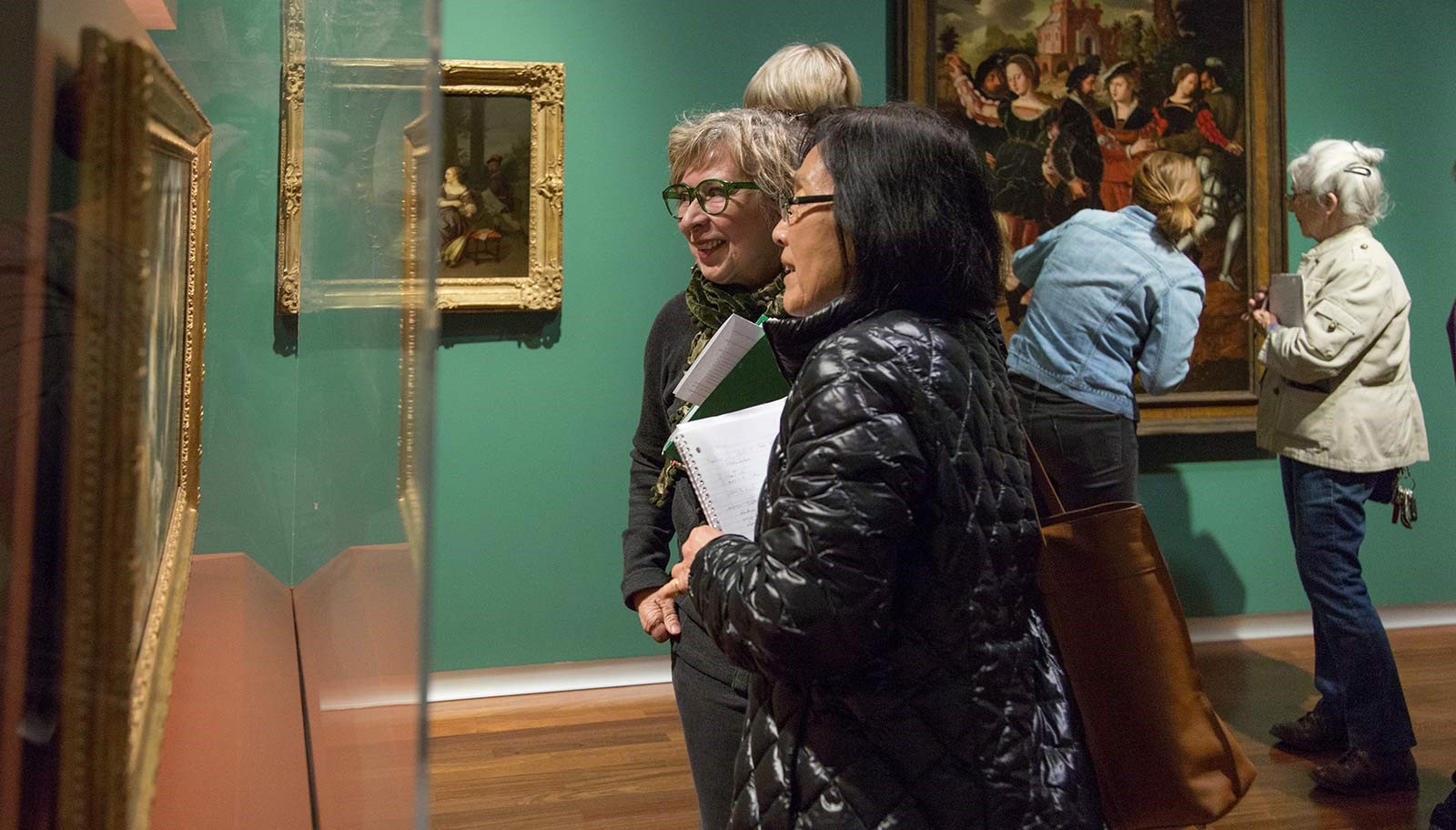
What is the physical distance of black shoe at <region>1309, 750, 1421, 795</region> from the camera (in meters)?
3.59

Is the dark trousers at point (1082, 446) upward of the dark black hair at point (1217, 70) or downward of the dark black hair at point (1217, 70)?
downward

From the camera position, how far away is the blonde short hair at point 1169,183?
4895 mm

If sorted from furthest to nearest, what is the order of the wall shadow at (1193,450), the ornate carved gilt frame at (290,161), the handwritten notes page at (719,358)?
the wall shadow at (1193,450)
the handwritten notes page at (719,358)
the ornate carved gilt frame at (290,161)

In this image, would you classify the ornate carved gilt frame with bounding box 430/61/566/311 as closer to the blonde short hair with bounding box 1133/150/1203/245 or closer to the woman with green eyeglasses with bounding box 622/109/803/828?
the blonde short hair with bounding box 1133/150/1203/245

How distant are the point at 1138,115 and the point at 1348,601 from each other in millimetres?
2522

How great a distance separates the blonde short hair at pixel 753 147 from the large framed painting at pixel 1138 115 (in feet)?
10.5

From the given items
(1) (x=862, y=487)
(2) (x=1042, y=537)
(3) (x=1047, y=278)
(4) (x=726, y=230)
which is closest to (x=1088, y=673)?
(2) (x=1042, y=537)

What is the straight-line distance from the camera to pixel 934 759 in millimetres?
1275

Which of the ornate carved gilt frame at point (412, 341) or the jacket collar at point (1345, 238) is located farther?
the jacket collar at point (1345, 238)

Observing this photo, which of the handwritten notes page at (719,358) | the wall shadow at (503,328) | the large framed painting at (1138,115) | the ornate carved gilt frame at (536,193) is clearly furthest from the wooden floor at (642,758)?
the handwritten notes page at (719,358)

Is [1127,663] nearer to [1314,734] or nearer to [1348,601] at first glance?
[1348,601]

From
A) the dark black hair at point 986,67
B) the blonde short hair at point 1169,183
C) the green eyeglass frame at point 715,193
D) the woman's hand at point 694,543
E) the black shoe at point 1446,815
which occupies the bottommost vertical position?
the black shoe at point 1446,815

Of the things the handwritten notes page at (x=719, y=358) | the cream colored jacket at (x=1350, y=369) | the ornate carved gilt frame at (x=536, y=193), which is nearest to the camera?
the handwritten notes page at (x=719, y=358)

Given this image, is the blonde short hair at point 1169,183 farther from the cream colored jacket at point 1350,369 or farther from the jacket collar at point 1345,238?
the cream colored jacket at point 1350,369
